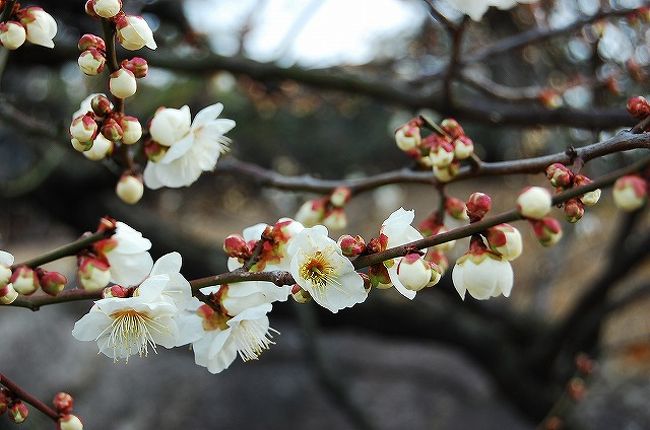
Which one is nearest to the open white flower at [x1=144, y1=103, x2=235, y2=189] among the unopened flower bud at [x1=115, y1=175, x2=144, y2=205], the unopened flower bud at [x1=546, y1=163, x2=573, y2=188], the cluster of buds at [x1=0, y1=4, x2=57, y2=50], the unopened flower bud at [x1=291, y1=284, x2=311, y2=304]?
the unopened flower bud at [x1=115, y1=175, x2=144, y2=205]

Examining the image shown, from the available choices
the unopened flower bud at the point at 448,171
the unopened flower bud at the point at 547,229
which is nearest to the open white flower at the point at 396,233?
Result: the unopened flower bud at the point at 547,229

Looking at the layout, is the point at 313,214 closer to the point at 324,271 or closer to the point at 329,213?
the point at 329,213

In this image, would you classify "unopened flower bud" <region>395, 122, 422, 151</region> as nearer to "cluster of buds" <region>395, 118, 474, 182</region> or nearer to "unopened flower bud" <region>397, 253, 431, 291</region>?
"cluster of buds" <region>395, 118, 474, 182</region>

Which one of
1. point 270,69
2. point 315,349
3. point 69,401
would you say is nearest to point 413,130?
point 69,401

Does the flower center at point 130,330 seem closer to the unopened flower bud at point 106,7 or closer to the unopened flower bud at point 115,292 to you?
the unopened flower bud at point 115,292

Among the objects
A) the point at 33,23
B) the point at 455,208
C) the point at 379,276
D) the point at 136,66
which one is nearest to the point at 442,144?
the point at 455,208
